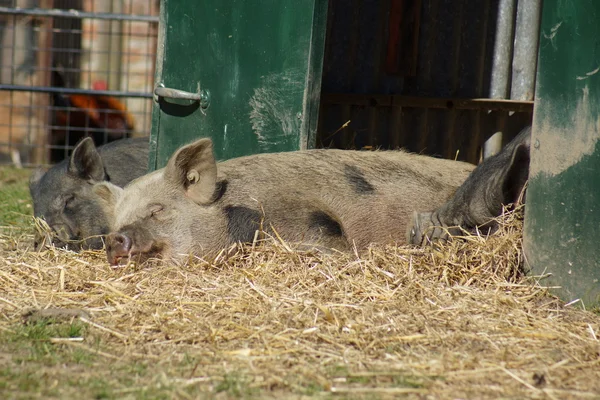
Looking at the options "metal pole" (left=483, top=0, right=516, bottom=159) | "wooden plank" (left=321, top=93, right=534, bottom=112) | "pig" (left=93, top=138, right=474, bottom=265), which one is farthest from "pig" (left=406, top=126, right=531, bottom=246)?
"metal pole" (left=483, top=0, right=516, bottom=159)

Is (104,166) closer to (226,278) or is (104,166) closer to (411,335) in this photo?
(226,278)

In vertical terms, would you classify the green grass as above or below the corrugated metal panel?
below

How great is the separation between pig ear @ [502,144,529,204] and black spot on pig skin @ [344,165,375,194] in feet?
2.85

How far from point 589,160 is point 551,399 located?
1.49 m

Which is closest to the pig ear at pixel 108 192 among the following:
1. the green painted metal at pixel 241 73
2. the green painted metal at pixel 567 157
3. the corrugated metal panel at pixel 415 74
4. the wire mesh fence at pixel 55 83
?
the green painted metal at pixel 241 73

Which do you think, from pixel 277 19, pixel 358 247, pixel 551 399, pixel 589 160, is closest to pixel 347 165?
pixel 358 247

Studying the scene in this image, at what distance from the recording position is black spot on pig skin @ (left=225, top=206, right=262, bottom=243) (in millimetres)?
4512

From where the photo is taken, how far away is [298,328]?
11.0ft

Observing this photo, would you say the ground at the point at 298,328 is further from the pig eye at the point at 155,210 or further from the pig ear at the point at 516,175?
the pig eye at the point at 155,210

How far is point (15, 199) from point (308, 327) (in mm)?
4743

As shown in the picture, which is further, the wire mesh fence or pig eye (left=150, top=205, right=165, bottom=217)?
the wire mesh fence

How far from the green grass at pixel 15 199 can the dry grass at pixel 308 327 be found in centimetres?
180

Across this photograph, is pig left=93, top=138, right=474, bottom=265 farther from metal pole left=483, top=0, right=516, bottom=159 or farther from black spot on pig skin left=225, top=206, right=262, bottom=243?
metal pole left=483, top=0, right=516, bottom=159

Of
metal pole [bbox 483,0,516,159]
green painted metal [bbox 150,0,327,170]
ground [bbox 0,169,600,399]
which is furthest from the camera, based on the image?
metal pole [bbox 483,0,516,159]
